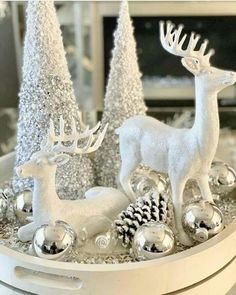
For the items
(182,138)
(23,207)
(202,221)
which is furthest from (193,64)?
(23,207)

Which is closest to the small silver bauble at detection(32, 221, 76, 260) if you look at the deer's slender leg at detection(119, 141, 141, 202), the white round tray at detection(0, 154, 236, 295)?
the white round tray at detection(0, 154, 236, 295)

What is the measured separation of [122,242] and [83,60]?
87 cm

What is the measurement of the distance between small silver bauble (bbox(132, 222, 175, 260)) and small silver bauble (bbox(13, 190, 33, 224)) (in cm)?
19

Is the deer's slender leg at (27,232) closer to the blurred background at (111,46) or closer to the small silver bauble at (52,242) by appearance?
the small silver bauble at (52,242)

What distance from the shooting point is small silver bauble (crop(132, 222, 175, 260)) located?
752 millimetres

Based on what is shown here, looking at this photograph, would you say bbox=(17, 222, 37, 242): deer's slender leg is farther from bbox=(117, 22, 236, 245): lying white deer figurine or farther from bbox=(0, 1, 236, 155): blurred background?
bbox=(0, 1, 236, 155): blurred background

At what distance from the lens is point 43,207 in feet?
2.62

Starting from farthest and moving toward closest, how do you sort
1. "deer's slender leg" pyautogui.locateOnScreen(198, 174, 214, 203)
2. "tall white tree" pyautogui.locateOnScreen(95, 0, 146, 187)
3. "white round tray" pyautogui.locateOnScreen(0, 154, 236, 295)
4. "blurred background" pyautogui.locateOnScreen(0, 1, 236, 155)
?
"blurred background" pyautogui.locateOnScreen(0, 1, 236, 155), "tall white tree" pyautogui.locateOnScreen(95, 0, 146, 187), "deer's slender leg" pyautogui.locateOnScreen(198, 174, 214, 203), "white round tray" pyautogui.locateOnScreen(0, 154, 236, 295)

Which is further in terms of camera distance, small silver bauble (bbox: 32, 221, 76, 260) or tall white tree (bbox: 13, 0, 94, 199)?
tall white tree (bbox: 13, 0, 94, 199)

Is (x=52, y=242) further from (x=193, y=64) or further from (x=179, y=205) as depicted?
(x=193, y=64)

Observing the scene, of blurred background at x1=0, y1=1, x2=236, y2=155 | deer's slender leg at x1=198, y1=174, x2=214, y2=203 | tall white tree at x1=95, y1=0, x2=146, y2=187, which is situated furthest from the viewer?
blurred background at x1=0, y1=1, x2=236, y2=155

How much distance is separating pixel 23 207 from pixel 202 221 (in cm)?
28

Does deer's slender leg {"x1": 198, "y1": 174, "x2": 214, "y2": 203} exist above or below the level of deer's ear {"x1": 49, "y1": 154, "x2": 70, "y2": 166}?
below

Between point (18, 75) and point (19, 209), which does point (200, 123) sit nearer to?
point (19, 209)
